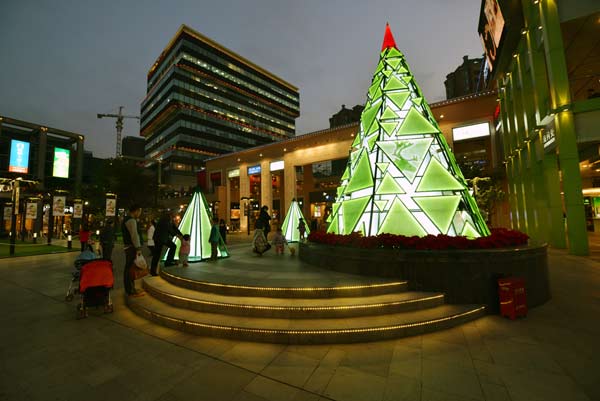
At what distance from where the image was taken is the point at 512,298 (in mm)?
4703

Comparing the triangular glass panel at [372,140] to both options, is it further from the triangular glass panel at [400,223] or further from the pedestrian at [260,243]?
the pedestrian at [260,243]

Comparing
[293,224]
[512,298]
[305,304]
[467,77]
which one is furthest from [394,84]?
[467,77]

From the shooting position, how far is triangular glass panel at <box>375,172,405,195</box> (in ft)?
25.9

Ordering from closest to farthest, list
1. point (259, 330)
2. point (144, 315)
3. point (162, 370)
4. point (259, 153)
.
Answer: point (162, 370)
point (259, 330)
point (144, 315)
point (259, 153)

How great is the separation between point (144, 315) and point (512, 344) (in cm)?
630

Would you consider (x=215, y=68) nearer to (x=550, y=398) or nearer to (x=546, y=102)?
(x=546, y=102)

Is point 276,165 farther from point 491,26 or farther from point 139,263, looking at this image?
point 139,263

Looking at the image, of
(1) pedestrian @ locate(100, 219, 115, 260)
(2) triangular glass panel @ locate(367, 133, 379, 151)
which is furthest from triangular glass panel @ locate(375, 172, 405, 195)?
(1) pedestrian @ locate(100, 219, 115, 260)

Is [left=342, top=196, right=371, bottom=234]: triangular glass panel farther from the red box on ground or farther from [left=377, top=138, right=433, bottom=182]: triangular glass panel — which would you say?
the red box on ground

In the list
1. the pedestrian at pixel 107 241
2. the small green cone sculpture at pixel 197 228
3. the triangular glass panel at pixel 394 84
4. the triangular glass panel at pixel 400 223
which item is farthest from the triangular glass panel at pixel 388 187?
the pedestrian at pixel 107 241

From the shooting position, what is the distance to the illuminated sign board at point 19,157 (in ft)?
57.2

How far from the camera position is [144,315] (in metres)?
5.11

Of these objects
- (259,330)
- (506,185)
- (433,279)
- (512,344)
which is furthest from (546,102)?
(259,330)

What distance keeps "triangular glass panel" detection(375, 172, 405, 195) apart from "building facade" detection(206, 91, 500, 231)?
13.1 meters
